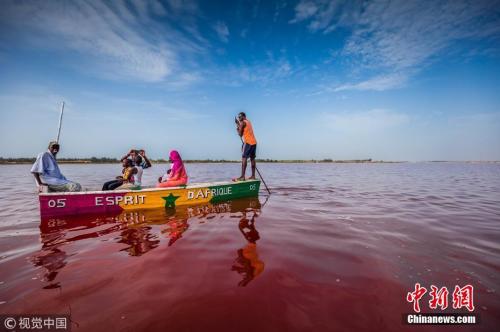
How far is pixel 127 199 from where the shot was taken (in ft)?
24.1

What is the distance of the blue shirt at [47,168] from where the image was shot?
6642 millimetres

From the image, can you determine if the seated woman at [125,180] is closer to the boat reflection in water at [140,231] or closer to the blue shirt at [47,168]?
the blue shirt at [47,168]

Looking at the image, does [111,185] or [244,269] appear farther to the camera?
[111,185]

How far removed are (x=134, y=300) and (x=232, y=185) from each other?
669cm

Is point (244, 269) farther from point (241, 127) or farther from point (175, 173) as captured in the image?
point (241, 127)

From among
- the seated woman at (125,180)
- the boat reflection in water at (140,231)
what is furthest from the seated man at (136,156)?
the boat reflection in water at (140,231)

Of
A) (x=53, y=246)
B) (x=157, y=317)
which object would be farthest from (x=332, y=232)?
(x=53, y=246)

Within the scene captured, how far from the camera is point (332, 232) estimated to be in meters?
5.06

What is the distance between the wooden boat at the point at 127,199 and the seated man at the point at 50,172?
0.44 meters

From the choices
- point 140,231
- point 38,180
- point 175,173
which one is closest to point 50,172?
point 38,180

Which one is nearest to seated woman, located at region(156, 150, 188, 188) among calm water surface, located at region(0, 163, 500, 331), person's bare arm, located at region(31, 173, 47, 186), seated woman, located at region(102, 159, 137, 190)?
seated woman, located at region(102, 159, 137, 190)

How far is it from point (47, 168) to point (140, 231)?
153 inches

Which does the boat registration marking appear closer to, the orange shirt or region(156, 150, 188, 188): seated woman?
region(156, 150, 188, 188): seated woman

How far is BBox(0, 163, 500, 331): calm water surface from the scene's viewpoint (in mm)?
2398
